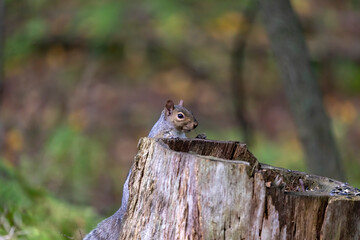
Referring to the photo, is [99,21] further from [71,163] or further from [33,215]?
[33,215]

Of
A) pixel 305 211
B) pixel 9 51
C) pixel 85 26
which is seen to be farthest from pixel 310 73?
pixel 9 51

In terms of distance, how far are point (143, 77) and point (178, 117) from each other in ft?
21.1

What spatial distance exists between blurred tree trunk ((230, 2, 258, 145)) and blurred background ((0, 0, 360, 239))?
69mm

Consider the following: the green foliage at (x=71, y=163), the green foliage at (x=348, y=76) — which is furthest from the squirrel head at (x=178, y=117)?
the green foliage at (x=348, y=76)

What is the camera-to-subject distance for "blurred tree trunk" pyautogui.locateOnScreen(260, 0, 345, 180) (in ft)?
15.5

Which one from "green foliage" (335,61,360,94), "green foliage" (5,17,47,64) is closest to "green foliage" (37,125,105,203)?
"green foliage" (5,17,47,64)

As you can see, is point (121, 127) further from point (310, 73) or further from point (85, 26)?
point (310, 73)

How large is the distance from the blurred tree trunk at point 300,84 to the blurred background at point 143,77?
3377 millimetres

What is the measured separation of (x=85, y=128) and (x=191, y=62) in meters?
2.60

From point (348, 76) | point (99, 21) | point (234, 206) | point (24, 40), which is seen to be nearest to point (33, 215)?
point (234, 206)

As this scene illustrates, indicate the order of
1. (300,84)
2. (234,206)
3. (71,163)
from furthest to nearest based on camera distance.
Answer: (71,163), (300,84), (234,206)

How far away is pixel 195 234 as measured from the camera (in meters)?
2.46

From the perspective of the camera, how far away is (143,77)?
1042 cm

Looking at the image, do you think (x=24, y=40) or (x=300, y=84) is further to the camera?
(x=24, y=40)
